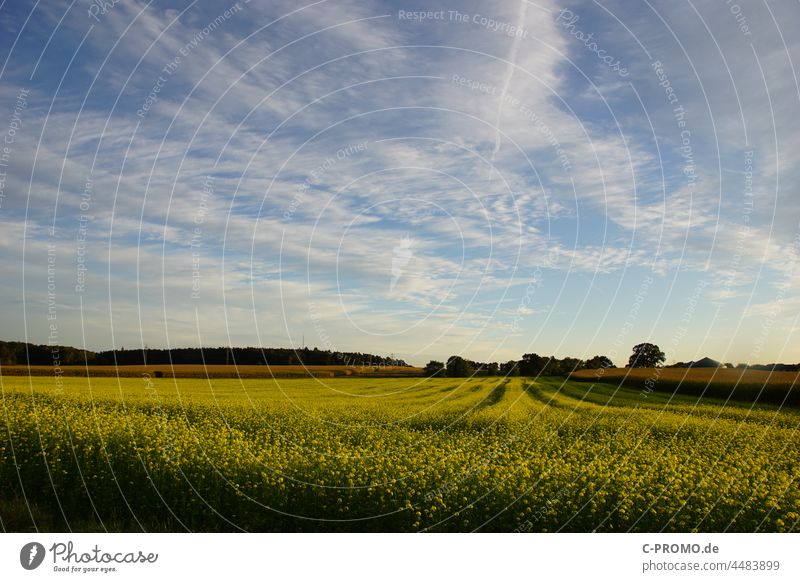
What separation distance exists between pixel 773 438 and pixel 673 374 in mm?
37545

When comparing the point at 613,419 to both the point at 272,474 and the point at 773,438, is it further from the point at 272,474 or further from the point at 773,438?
the point at 272,474

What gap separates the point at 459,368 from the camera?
5091cm

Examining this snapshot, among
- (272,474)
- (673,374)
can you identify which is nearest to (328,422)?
(272,474)

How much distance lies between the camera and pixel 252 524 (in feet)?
40.7
